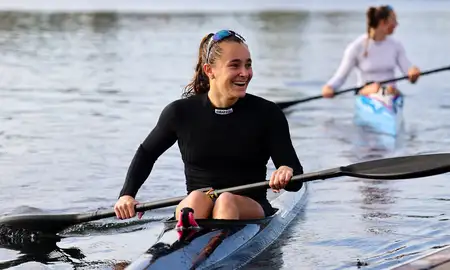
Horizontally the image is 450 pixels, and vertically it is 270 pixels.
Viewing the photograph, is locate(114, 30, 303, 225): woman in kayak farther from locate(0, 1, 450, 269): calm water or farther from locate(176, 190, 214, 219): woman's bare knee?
locate(0, 1, 450, 269): calm water

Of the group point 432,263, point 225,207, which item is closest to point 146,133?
point 225,207

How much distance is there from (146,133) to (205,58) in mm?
6663

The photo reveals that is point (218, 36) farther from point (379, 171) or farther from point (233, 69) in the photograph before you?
Answer: point (379, 171)

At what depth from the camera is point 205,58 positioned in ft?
23.0

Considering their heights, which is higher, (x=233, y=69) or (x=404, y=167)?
(x=233, y=69)

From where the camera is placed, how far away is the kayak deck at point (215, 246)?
612 centimetres

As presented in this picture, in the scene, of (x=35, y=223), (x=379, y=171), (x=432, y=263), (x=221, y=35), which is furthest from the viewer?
(x=35, y=223)

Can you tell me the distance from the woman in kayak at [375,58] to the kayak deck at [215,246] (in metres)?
6.29

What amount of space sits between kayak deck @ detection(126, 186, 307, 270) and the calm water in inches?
4.9

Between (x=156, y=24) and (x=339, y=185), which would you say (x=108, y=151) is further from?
(x=156, y=24)

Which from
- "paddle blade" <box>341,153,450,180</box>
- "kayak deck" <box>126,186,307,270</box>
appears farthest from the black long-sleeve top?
"paddle blade" <box>341,153,450,180</box>

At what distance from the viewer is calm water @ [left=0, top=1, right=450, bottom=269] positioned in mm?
7613

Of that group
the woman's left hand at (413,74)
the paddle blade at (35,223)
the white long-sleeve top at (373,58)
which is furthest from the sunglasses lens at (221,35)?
the white long-sleeve top at (373,58)

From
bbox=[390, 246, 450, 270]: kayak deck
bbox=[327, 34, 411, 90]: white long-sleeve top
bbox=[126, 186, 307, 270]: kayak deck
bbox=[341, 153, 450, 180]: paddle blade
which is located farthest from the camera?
bbox=[327, 34, 411, 90]: white long-sleeve top
